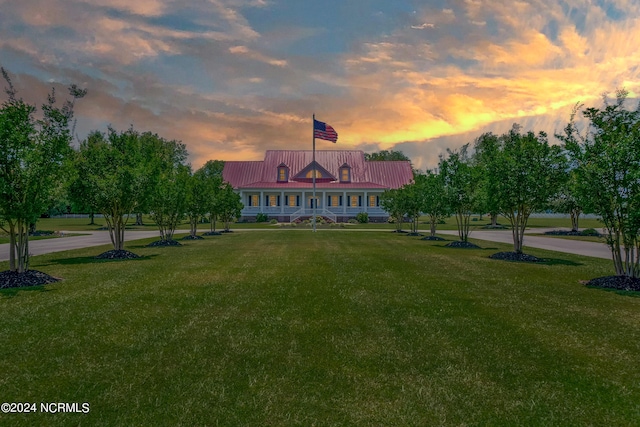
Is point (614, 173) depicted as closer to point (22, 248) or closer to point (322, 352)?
point (322, 352)

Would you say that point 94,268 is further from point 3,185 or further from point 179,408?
point 179,408

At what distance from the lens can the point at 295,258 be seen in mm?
18203

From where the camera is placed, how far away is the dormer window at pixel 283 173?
63.0 m

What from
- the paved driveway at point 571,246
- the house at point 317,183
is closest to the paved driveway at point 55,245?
the paved driveway at point 571,246

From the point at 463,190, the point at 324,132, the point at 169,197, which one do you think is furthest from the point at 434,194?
the point at 169,197

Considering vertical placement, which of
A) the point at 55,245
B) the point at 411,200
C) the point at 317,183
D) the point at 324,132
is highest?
the point at 324,132

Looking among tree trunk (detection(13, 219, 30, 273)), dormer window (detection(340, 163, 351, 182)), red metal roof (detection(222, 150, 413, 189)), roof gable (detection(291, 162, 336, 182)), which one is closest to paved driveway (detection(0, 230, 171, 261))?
tree trunk (detection(13, 219, 30, 273))

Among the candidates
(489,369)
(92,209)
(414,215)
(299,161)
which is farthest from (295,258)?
(299,161)

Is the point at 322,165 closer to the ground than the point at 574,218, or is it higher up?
higher up

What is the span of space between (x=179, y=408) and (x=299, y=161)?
206 ft

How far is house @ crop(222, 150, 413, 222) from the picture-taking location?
2339 inches

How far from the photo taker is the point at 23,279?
39.6 feet

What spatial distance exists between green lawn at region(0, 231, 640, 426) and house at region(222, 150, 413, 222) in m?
46.4

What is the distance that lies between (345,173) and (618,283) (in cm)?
5189
